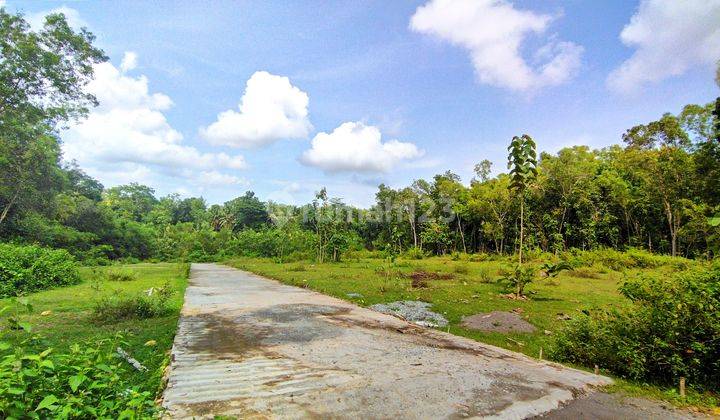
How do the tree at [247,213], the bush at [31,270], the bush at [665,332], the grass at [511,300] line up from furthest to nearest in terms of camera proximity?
the tree at [247,213], the bush at [31,270], the grass at [511,300], the bush at [665,332]

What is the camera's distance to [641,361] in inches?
164

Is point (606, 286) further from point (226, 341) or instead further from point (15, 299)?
point (15, 299)

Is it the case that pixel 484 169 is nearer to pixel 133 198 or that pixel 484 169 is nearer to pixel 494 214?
pixel 494 214

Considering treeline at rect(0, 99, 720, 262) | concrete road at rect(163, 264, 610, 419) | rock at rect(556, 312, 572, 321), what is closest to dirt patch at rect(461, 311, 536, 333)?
rock at rect(556, 312, 572, 321)

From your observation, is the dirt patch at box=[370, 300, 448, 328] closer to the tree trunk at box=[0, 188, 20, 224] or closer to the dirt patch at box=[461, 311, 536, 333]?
the dirt patch at box=[461, 311, 536, 333]

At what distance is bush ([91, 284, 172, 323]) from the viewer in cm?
706

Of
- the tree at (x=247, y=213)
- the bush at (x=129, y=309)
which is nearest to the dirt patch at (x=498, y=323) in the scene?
the bush at (x=129, y=309)

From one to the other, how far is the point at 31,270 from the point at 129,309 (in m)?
6.74

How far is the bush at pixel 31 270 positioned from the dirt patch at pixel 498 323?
11.6 m

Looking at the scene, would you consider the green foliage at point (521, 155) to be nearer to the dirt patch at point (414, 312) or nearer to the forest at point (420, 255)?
the forest at point (420, 255)

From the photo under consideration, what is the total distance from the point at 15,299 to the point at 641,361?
5.72m

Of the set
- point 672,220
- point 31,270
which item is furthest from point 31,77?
point 672,220

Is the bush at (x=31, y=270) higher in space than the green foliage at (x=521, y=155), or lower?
lower

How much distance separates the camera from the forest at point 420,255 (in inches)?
155
